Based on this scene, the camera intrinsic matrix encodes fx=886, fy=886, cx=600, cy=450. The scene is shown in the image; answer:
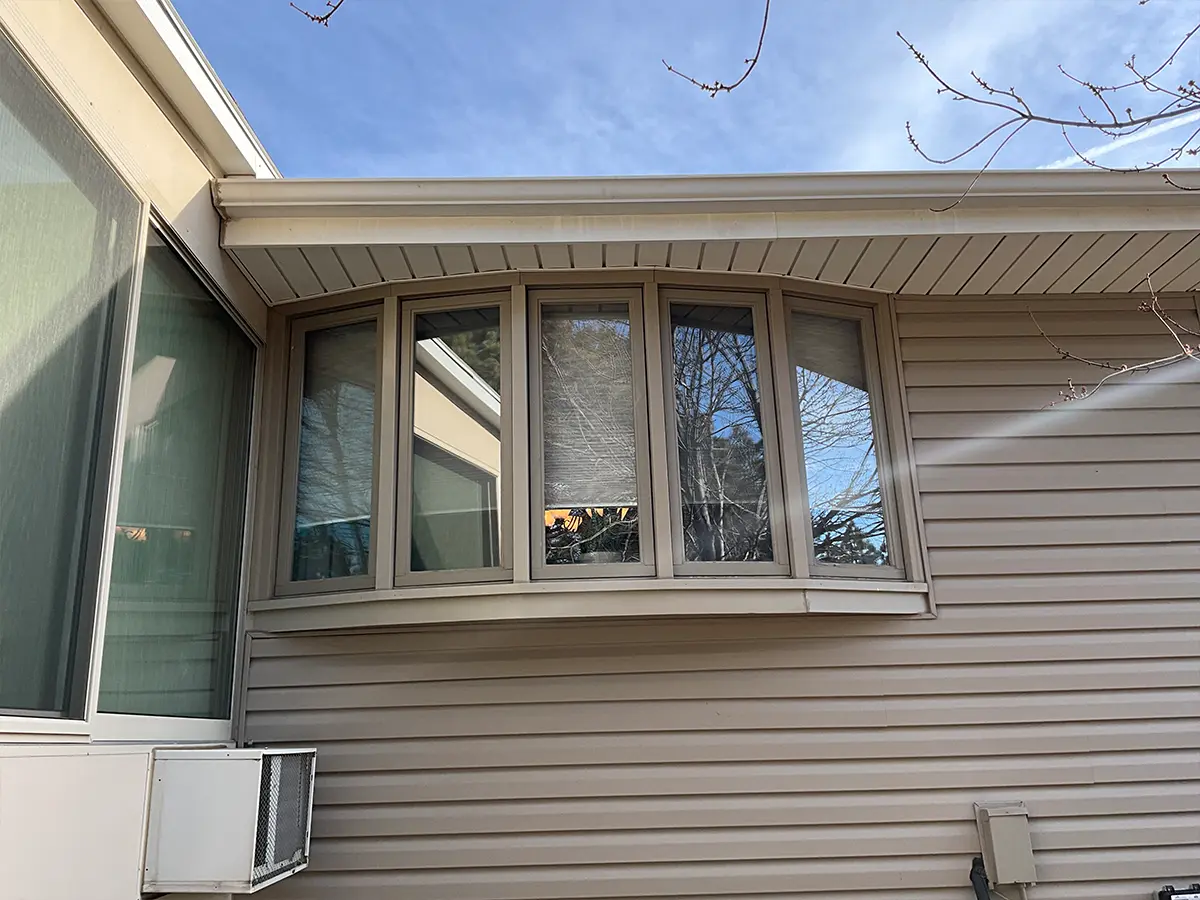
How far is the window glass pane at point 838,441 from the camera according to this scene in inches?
130

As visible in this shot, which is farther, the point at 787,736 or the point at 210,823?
the point at 787,736

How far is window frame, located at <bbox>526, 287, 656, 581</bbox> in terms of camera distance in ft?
10.0

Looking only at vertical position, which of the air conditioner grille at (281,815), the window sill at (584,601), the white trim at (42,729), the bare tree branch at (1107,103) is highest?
the bare tree branch at (1107,103)

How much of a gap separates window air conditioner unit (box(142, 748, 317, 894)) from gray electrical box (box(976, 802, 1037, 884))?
2343mm

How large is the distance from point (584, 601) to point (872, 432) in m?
1.35

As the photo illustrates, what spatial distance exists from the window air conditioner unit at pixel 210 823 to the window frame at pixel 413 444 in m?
0.80

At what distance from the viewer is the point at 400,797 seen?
3.09 metres

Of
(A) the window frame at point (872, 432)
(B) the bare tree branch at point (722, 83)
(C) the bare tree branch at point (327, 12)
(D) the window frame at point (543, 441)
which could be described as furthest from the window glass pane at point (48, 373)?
(A) the window frame at point (872, 432)

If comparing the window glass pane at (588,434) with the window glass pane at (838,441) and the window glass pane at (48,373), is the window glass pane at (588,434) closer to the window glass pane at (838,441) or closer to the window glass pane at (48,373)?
the window glass pane at (838,441)

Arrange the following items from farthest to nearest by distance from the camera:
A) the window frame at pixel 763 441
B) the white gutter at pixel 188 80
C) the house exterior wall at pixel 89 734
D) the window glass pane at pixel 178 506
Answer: the window frame at pixel 763 441 → the window glass pane at pixel 178 506 → the white gutter at pixel 188 80 → the house exterior wall at pixel 89 734

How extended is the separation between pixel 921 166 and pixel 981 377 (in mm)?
934

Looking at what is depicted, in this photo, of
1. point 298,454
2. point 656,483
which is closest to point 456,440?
A: point 298,454

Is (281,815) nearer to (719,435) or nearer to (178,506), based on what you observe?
(178,506)

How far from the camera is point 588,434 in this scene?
10.6ft
